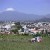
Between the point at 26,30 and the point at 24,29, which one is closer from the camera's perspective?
the point at 26,30

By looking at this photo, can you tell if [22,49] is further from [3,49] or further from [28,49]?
[3,49]

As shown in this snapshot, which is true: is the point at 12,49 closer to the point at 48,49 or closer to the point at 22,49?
the point at 22,49

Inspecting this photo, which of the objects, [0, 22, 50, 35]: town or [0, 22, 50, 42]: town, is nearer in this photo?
[0, 22, 50, 42]: town

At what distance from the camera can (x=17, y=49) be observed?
20.9 ft

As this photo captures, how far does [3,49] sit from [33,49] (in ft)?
3.21

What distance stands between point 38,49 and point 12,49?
2.75ft

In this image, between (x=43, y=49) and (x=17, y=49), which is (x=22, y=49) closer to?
(x=17, y=49)

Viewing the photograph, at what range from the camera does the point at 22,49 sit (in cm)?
633

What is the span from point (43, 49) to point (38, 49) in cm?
17

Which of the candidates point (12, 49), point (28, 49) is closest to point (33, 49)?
point (28, 49)

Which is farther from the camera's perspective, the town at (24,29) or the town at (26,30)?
the town at (24,29)

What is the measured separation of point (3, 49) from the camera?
645 cm

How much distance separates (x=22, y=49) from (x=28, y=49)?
0.19 m

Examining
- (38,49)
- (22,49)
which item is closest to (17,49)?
(22,49)
